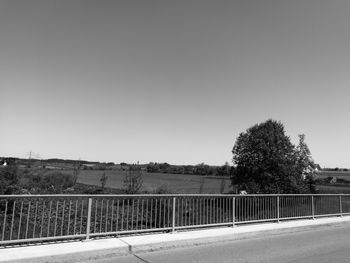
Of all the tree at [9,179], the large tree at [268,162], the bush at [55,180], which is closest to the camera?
the tree at [9,179]

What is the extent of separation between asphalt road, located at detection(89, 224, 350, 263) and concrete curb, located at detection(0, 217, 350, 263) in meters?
0.22

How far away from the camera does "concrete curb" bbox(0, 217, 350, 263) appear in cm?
676

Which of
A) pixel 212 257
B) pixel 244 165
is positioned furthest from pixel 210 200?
pixel 244 165

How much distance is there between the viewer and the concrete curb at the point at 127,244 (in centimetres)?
676

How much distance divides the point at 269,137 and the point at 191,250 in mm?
14869

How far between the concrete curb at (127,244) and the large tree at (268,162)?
9389mm

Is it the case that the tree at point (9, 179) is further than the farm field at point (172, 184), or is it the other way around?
the farm field at point (172, 184)

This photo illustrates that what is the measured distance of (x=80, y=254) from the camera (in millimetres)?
7051

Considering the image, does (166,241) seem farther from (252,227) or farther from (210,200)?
(252,227)

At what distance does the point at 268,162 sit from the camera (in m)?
21.4

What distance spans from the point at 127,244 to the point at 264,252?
10.7 ft

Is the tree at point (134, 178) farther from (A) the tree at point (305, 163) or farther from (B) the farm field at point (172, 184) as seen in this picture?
(A) the tree at point (305, 163)

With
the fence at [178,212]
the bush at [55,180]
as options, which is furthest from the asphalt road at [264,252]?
the bush at [55,180]

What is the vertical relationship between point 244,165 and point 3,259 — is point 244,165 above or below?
above
